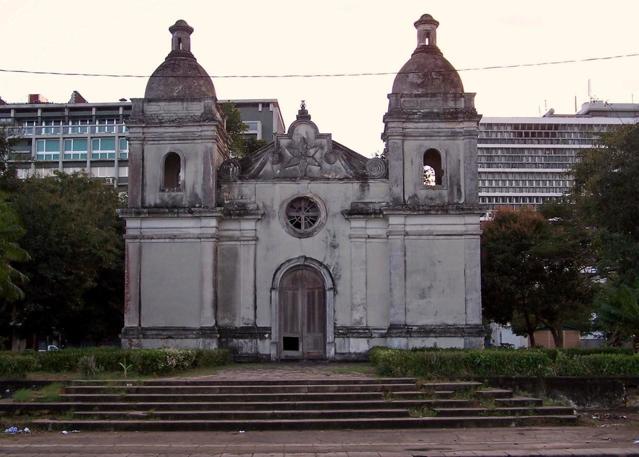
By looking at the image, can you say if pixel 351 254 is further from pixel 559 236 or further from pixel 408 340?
pixel 559 236

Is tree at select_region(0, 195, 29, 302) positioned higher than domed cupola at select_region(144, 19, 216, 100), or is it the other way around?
domed cupola at select_region(144, 19, 216, 100)

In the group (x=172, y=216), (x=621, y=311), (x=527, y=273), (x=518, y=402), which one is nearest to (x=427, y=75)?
(x=172, y=216)

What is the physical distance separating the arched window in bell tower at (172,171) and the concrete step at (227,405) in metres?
11.8

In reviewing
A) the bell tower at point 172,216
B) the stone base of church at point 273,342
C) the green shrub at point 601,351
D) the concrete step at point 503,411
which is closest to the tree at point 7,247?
the bell tower at point 172,216

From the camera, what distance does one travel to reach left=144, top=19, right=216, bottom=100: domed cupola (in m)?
29.5

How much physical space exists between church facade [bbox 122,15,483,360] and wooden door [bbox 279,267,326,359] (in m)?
0.05

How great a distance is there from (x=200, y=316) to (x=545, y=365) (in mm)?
11905

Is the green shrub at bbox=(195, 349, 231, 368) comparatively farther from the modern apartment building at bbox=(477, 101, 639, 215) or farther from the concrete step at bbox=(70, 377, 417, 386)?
the modern apartment building at bbox=(477, 101, 639, 215)

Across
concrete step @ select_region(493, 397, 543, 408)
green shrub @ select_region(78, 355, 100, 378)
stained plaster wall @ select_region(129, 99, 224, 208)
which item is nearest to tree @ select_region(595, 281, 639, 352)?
concrete step @ select_region(493, 397, 543, 408)

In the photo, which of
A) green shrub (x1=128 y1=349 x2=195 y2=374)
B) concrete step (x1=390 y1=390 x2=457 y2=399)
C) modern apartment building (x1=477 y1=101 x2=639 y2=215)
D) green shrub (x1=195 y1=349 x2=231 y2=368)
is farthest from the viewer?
modern apartment building (x1=477 y1=101 x2=639 y2=215)

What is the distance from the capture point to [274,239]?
2919cm

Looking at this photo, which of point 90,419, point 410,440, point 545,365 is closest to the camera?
point 410,440

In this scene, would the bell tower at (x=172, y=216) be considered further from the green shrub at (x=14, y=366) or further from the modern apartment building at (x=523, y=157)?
the modern apartment building at (x=523, y=157)

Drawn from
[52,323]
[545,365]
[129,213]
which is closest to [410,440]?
[545,365]
